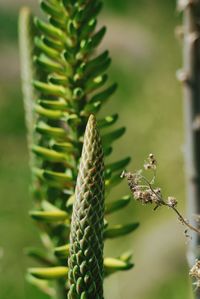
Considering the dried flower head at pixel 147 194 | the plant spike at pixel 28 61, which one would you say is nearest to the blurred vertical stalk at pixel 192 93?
the plant spike at pixel 28 61

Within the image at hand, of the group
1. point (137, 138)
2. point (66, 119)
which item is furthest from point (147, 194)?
point (137, 138)

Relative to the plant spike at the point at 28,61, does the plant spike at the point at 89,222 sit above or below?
below

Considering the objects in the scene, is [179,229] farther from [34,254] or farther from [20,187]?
[34,254]

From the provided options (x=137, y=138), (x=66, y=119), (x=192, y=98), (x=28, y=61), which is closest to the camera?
(x=66, y=119)

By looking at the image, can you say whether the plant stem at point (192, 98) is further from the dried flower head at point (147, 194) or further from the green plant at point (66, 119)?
the dried flower head at point (147, 194)

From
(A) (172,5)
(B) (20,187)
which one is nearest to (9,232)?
(B) (20,187)

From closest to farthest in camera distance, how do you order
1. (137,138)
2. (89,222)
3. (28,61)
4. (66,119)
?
(89,222) < (66,119) < (28,61) < (137,138)

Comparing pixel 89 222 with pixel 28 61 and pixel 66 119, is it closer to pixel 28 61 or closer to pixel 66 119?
pixel 66 119
